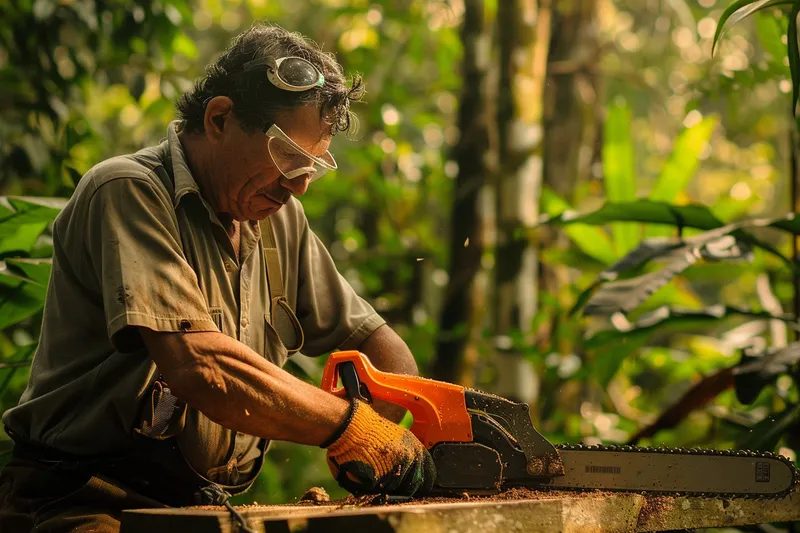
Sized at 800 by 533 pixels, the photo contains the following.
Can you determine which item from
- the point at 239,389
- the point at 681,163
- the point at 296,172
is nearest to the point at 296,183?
the point at 296,172

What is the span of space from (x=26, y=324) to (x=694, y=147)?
3480mm

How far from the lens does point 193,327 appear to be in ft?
7.32

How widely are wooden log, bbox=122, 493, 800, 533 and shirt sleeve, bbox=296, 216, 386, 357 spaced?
0.76m

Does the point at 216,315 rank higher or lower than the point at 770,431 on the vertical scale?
higher

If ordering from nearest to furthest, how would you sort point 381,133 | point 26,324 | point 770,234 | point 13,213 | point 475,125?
point 13,213 → point 26,324 → point 475,125 → point 381,133 → point 770,234

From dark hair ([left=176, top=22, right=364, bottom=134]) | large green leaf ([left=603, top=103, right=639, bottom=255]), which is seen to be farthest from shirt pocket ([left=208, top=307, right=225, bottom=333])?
large green leaf ([left=603, top=103, right=639, bottom=255])

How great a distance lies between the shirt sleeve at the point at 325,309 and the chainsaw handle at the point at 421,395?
19.2 inches

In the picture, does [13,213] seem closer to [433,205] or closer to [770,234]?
[433,205]

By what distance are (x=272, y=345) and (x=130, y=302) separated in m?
0.71

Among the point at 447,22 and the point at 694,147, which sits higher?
the point at 447,22

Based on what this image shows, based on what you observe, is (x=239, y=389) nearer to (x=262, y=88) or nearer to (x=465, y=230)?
(x=262, y=88)

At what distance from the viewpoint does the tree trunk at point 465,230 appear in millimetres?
5344

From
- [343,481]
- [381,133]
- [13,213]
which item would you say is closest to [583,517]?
[343,481]

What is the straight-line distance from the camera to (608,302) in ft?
10.9
